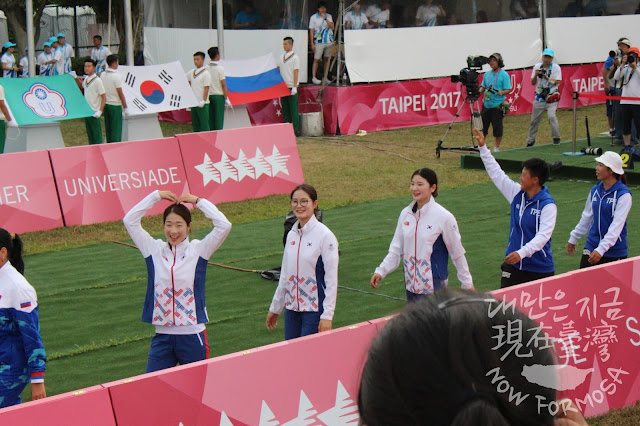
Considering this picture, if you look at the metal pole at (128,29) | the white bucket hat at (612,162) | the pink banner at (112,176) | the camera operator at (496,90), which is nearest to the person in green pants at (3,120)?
the metal pole at (128,29)

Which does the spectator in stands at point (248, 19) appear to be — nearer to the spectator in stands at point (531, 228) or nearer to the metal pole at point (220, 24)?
the metal pole at point (220, 24)

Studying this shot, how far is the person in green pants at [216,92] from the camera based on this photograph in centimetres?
2067

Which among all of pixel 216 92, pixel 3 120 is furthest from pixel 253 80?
pixel 3 120

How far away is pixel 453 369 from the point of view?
1.27m

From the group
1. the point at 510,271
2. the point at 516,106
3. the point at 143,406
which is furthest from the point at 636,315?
the point at 516,106

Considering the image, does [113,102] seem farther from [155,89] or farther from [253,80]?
[253,80]

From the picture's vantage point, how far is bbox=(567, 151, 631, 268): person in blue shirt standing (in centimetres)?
849

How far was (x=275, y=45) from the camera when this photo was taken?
22.8 m

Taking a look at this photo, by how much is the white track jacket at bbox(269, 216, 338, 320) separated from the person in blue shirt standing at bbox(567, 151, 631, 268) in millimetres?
2805

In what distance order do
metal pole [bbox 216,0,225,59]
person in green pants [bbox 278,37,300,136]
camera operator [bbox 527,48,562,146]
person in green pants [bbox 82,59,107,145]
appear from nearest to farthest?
1. person in green pants [bbox 82,59,107,145]
2. camera operator [bbox 527,48,562,146]
3. metal pole [bbox 216,0,225,59]
4. person in green pants [bbox 278,37,300,136]

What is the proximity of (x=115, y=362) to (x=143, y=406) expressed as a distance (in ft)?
11.3

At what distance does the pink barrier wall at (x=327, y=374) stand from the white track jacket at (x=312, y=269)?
1369mm

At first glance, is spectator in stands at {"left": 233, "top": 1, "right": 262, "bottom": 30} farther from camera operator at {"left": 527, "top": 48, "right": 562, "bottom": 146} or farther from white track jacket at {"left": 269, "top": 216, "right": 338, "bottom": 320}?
white track jacket at {"left": 269, "top": 216, "right": 338, "bottom": 320}

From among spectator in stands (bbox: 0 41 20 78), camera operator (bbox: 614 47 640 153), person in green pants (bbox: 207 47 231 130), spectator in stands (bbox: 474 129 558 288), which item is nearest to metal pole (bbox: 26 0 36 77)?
person in green pants (bbox: 207 47 231 130)
